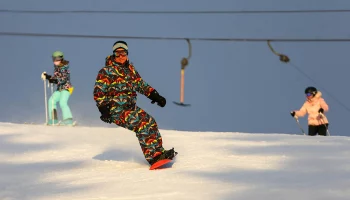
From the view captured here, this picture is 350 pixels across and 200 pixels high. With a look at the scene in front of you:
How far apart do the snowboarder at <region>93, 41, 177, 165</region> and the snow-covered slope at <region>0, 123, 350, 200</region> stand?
0.31 metres

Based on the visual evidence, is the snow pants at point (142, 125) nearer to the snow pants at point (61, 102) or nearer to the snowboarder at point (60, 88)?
the snowboarder at point (60, 88)

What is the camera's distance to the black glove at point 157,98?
801cm

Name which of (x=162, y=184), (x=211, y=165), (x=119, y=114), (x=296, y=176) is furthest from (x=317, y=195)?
(x=119, y=114)

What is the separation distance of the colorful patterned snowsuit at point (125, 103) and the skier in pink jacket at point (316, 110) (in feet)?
24.2

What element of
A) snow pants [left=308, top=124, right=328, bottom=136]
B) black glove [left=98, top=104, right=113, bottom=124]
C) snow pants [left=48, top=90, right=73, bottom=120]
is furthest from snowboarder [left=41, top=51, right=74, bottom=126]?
black glove [left=98, top=104, right=113, bottom=124]

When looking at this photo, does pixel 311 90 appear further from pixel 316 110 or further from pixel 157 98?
pixel 157 98

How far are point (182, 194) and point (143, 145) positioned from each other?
1916 mm

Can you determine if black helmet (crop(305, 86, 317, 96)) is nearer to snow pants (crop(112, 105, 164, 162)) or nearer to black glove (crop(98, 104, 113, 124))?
snow pants (crop(112, 105, 164, 162))

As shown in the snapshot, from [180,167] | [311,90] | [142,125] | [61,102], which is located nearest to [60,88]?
[61,102]

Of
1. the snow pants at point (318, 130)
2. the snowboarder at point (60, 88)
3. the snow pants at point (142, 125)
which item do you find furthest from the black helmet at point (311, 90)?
the snow pants at point (142, 125)

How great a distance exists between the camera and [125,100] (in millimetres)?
7863

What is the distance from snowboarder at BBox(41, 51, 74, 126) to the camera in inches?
601

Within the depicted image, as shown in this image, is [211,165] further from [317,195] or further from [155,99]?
[317,195]

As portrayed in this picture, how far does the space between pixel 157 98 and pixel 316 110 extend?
290 inches
